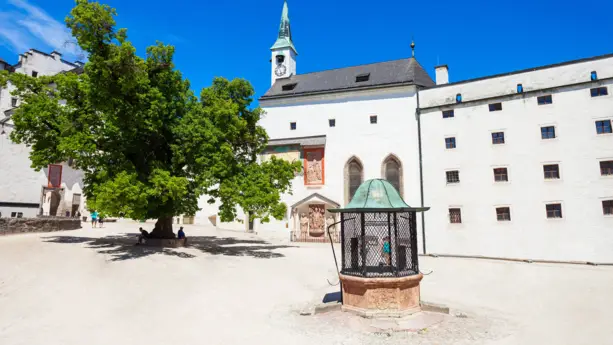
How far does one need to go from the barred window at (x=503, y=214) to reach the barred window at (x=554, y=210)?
6.97ft

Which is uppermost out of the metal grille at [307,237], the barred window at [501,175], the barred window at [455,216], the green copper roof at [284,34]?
the green copper roof at [284,34]

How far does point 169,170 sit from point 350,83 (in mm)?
18000

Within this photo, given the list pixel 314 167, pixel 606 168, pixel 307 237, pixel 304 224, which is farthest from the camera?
pixel 314 167

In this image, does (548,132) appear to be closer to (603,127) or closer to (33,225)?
(603,127)

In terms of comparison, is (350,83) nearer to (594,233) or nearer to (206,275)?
(594,233)

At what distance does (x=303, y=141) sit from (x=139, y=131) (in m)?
14.6

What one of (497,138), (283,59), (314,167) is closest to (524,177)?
(497,138)

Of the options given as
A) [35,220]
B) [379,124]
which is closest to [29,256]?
[35,220]

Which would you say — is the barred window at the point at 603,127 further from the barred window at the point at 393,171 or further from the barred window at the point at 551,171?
the barred window at the point at 393,171

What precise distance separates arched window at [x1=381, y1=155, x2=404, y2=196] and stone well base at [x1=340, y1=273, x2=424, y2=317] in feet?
61.9

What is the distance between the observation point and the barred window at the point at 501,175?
959 inches

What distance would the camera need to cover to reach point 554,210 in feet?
74.6

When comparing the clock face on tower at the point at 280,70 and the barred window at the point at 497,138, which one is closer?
the barred window at the point at 497,138

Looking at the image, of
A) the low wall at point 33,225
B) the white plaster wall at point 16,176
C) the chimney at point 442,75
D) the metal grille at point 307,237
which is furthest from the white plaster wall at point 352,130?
the white plaster wall at point 16,176
